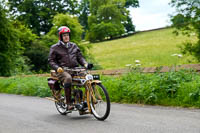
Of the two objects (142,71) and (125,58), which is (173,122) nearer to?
(142,71)

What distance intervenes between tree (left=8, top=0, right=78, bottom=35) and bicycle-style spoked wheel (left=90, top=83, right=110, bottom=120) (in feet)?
154

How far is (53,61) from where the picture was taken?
23.1 ft

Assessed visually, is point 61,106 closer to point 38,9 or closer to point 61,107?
point 61,107

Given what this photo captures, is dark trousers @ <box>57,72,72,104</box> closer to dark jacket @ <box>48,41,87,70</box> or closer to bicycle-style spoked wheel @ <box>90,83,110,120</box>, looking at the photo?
dark jacket @ <box>48,41,87,70</box>

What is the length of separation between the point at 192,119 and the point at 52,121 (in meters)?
2.89

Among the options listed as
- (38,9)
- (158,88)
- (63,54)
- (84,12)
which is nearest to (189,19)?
(158,88)

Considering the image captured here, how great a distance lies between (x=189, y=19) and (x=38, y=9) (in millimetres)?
37174

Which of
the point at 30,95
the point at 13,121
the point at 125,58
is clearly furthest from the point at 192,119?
the point at 125,58

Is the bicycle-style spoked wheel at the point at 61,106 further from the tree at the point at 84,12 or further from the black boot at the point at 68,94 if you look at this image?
the tree at the point at 84,12

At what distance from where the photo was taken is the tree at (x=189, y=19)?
20109 mm

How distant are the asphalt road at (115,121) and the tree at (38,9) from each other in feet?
151

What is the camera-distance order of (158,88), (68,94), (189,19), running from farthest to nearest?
(189,19), (158,88), (68,94)

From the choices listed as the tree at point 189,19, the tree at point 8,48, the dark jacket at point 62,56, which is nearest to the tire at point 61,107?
the dark jacket at point 62,56

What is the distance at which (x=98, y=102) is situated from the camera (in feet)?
21.0
